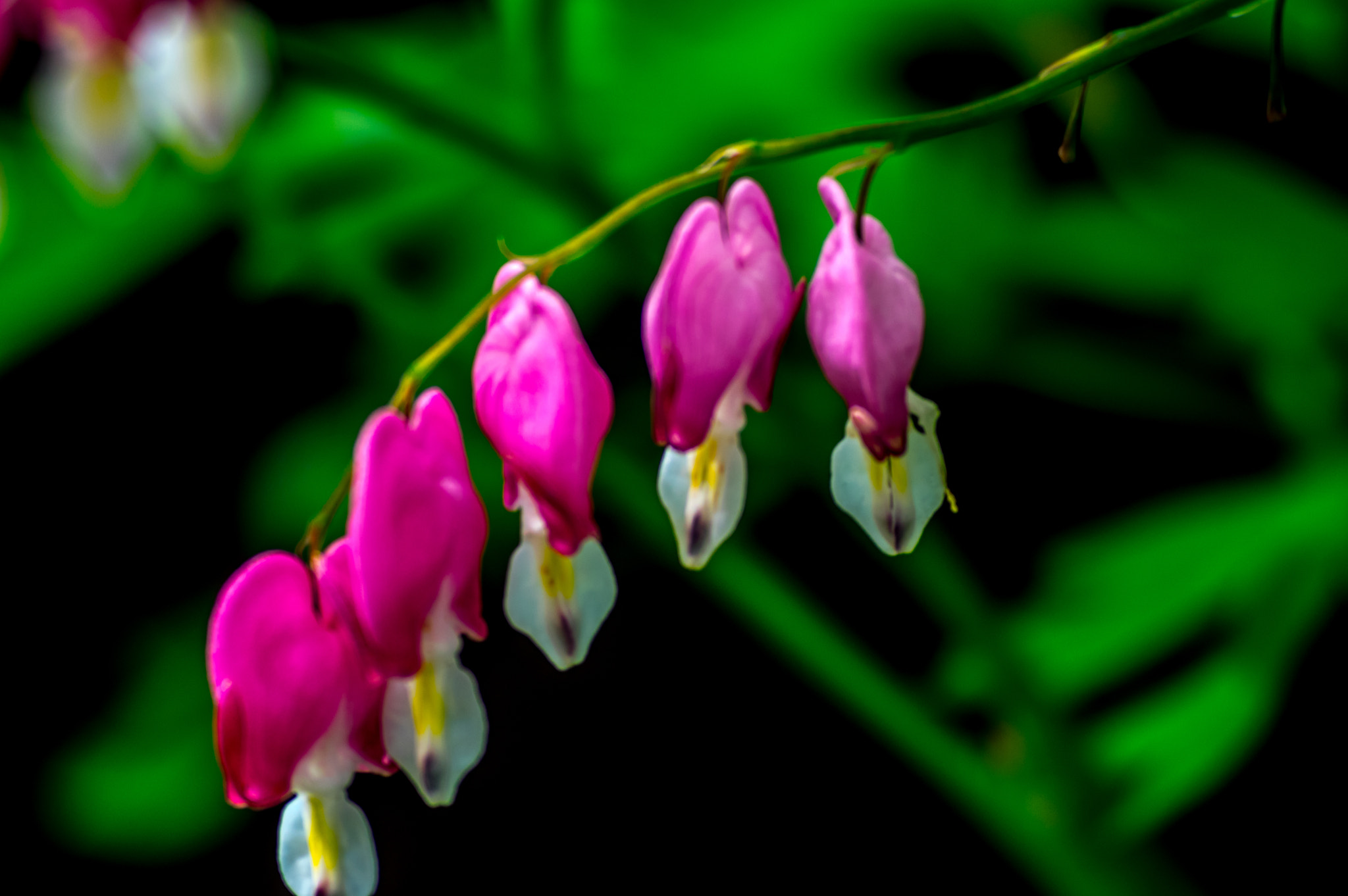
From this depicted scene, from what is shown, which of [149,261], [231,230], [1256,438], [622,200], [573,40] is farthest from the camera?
[231,230]

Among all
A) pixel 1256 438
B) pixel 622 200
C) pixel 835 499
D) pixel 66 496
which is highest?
pixel 835 499

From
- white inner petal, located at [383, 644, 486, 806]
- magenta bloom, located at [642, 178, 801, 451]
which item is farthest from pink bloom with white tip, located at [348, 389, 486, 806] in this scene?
magenta bloom, located at [642, 178, 801, 451]

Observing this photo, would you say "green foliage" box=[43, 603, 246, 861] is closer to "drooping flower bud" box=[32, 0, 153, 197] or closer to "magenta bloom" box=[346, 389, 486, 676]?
"drooping flower bud" box=[32, 0, 153, 197]

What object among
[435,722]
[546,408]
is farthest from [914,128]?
[435,722]

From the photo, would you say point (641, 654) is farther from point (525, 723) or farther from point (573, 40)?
point (573, 40)

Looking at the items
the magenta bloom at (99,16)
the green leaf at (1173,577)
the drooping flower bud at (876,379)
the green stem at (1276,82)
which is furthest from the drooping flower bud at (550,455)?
the green leaf at (1173,577)

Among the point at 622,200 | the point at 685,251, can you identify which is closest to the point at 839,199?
the point at 685,251
